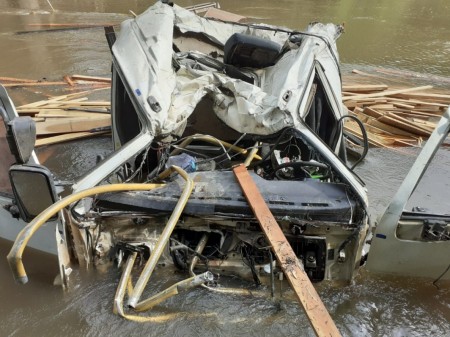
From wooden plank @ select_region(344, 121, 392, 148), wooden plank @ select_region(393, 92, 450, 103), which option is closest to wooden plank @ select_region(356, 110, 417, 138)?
wooden plank @ select_region(344, 121, 392, 148)

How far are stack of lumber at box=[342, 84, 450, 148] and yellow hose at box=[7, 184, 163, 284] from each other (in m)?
4.70

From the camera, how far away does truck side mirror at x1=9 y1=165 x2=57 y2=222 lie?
8.46 feet

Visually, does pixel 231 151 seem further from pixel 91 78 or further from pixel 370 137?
pixel 91 78

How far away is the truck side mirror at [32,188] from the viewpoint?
258 cm

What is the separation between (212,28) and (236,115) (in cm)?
200

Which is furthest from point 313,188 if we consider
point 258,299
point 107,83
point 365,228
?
point 107,83

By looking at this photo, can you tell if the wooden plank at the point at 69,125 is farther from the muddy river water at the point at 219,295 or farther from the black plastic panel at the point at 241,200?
the black plastic panel at the point at 241,200

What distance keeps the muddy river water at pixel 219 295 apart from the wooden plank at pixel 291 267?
2.65 feet

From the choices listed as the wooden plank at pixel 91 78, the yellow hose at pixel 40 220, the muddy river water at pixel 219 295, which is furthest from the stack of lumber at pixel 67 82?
the yellow hose at pixel 40 220

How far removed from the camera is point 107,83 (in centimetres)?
867

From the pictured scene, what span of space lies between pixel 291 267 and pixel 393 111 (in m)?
5.48

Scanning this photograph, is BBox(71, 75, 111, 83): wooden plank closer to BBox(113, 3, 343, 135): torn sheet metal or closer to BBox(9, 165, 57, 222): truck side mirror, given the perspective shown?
BBox(113, 3, 343, 135): torn sheet metal

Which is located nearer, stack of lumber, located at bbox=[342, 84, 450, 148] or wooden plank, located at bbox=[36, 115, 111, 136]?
wooden plank, located at bbox=[36, 115, 111, 136]

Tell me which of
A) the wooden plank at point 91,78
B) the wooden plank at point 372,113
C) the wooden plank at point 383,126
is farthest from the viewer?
the wooden plank at point 91,78
